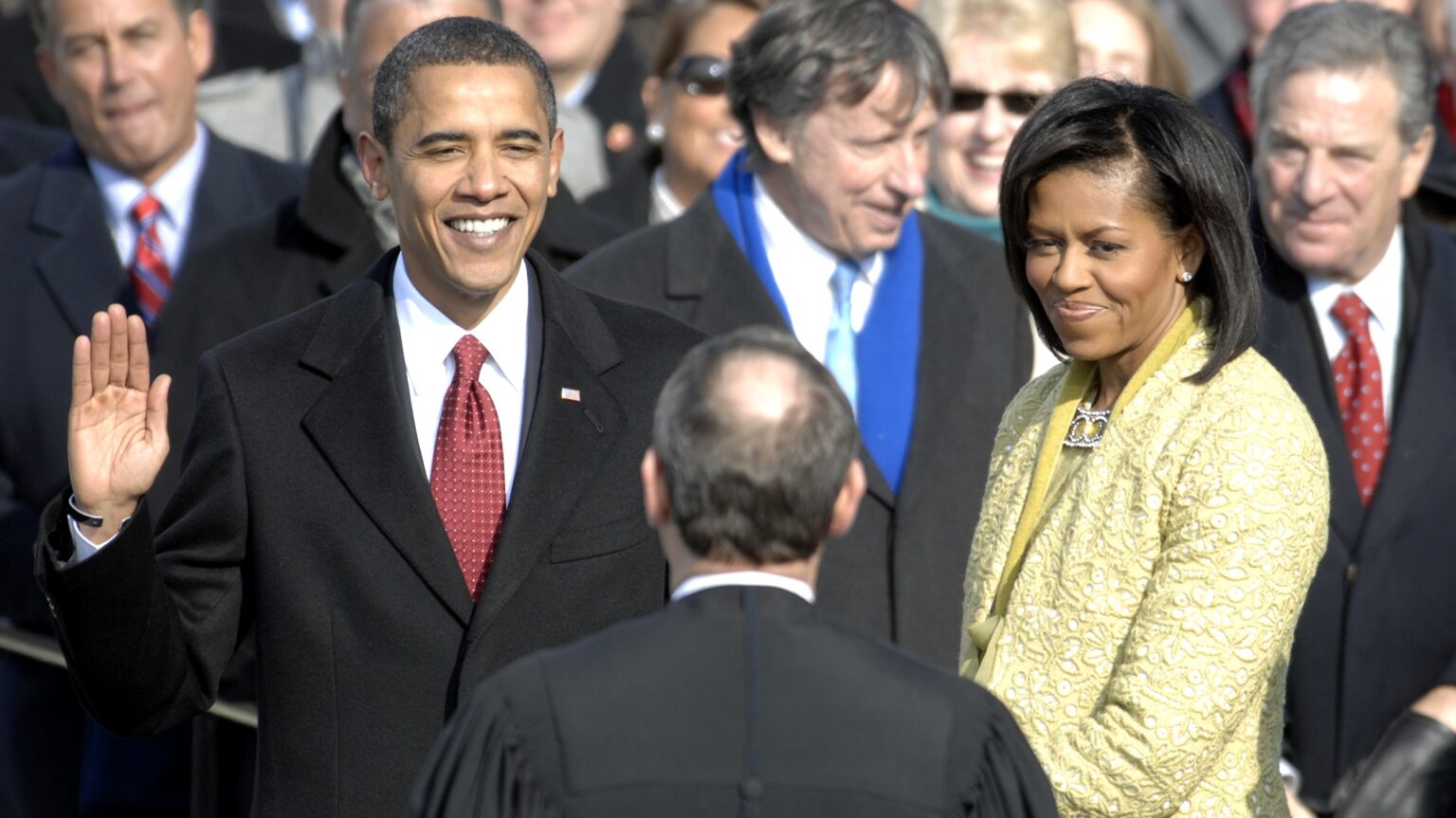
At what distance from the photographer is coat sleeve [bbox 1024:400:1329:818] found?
10.5 ft

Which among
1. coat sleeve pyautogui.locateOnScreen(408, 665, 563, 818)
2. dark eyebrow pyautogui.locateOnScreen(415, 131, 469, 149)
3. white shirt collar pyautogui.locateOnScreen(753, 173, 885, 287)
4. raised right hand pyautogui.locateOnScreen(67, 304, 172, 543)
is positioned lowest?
coat sleeve pyautogui.locateOnScreen(408, 665, 563, 818)

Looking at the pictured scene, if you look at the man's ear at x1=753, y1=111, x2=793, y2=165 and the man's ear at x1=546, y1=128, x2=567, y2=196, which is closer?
the man's ear at x1=546, y1=128, x2=567, y2=196

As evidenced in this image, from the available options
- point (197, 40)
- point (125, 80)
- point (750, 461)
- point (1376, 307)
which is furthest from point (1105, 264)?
point (197, 40)

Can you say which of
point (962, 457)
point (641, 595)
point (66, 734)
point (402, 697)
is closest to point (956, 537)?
point (962, 457)

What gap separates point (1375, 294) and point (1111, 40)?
1.72 m

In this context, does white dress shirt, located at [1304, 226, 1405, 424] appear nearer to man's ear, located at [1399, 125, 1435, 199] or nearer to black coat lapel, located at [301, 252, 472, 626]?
man's ear, located at [1399, 125, 1435, 199]

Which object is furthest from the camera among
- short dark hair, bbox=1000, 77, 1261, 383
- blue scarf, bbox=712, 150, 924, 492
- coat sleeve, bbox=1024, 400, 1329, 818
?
blue scarf, bbox=712, 150, 924, 492

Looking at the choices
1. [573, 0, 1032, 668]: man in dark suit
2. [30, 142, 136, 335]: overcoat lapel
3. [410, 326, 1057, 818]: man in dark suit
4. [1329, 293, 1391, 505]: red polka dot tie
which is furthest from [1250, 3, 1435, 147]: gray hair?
[410, 326, 1057, 818]: man in dark suit

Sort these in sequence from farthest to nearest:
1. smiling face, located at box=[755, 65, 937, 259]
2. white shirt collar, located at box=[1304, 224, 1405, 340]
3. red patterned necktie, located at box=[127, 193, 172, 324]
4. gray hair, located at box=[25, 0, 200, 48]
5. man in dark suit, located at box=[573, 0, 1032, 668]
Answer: gray hair, located at box=[25, 0, 200, 48], red patterned necktie, located at box=[127, 193, 172, 324], white shirt collar, located at box=[1304, 224, 1405, 340], smiling face, located at box=[755, 65, 937, 259], man in dark suit, located at box=[573, 0, 1032, 668]

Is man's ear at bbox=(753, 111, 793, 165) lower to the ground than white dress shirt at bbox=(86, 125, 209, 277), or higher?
higher

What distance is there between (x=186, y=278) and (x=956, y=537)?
6.41 ft

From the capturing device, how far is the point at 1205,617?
321 cm

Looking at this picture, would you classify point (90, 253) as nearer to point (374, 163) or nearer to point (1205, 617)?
point (374, 163)

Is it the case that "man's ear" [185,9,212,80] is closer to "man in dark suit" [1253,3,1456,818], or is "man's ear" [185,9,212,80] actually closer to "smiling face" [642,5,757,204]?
"smiling face" [642,5,757,204]
